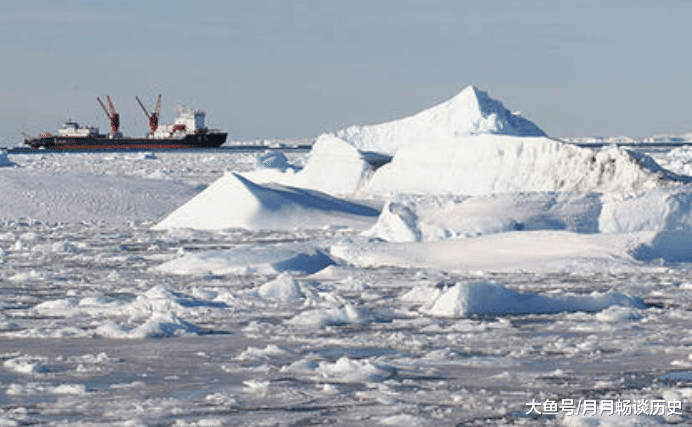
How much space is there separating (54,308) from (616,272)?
5219mm

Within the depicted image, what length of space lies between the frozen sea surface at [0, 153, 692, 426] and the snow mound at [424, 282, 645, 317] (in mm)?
20

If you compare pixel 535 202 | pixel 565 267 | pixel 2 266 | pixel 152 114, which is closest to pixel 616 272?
pixel 565 267

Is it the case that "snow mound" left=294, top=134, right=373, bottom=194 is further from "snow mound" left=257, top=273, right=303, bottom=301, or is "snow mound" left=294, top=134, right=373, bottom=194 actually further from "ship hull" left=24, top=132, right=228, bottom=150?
"ship hull" left=24, top=132, right=228, bottom=150

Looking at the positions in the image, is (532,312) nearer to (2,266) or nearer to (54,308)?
(54,308)

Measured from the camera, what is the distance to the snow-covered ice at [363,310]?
5.76 metres

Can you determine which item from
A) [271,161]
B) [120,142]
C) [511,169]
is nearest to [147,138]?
[120,142]

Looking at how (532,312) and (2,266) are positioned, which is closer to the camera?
(532,312)

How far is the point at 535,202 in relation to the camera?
15430 mm

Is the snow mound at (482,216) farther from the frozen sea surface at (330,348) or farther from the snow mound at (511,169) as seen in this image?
the snow mound at (511,169)

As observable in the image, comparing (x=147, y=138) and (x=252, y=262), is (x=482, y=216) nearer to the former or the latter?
(x=252, y=262)

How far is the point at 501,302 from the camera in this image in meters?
8.84

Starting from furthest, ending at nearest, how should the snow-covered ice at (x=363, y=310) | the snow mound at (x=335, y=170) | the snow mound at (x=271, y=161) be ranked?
the snow mound at (x=271, y=161), the snow mound at (x=335, y=170), the snow-covered ice at (x=363, y=310)

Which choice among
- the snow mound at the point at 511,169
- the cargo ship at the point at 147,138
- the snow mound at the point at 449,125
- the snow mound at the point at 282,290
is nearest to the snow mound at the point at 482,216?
the snow mound at the point at 511,169

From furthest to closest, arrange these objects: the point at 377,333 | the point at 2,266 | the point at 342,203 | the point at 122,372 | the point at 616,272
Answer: the point at 342,203 < the point at 2,266 < the point at 616,272 < the point at 377,333 < the point at 122,372
